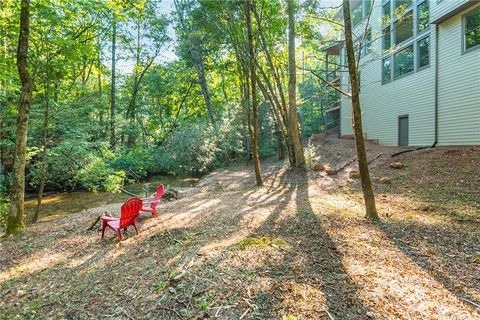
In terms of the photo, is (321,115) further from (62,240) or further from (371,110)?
(62,240)

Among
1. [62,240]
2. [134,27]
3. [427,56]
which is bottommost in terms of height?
[62,240]

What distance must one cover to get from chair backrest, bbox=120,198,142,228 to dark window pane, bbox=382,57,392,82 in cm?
1491

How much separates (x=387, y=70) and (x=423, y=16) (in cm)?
318

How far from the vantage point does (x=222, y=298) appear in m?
2.80

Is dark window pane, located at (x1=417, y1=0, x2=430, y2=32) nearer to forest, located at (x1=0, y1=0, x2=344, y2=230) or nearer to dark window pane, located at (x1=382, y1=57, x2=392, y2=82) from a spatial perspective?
dark window pane, located at (x1=382, y1=57, x2=392, y2=82)

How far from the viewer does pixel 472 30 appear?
401 inches

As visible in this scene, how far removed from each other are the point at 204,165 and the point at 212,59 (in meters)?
6.67

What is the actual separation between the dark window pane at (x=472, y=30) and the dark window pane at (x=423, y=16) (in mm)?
2029

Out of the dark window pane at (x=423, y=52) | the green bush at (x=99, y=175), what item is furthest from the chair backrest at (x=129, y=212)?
the dark window pane at (x=423, y=52)

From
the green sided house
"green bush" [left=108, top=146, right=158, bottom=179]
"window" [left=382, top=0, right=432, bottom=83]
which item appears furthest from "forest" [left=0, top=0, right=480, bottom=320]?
the green sided house

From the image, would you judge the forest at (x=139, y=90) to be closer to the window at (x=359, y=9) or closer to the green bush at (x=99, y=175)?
the green bush at (x=99, y=175)

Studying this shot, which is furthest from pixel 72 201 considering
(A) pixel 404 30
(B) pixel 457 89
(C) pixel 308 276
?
(A) pixel 404 30

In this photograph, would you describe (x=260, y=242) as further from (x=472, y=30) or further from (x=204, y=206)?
(x=472, y=30)

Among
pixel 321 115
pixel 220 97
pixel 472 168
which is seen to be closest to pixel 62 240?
pixel 472 168
